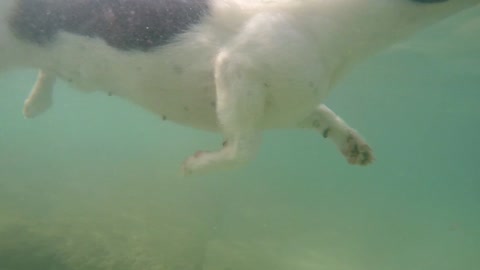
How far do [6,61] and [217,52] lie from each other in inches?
93.6

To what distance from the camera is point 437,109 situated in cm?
3269

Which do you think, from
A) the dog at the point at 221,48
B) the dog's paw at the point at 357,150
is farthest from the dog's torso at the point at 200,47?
the dog's paw at the point at 357,150

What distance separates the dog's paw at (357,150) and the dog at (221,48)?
1.79 feet

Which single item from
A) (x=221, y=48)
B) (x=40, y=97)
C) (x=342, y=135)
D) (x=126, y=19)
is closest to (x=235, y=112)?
(x=221, y=48)

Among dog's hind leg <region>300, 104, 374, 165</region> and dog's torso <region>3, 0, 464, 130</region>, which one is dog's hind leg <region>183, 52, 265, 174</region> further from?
dog's hind leg <region>300, 104, 374, 165</region>

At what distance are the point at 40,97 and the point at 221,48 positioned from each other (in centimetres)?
295

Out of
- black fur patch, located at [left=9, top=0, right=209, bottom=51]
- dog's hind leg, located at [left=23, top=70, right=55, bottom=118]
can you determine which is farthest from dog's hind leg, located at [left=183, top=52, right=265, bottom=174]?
dog's hind leg, located at [left=23, top=70, right=55, bottom=118]

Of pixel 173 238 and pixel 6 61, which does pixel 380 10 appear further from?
pixel 173 238

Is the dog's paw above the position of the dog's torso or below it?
below

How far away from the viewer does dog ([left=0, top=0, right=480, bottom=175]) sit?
10.7 ft

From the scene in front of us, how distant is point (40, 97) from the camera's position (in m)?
5.29

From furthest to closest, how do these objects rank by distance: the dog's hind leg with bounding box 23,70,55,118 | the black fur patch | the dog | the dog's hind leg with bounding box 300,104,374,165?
1. the dog's hind leg with bounding box 23,70,55,118
2. the dog's hind leg with bounding box 300,104,374,165
3. the black fur patch
4. the dog

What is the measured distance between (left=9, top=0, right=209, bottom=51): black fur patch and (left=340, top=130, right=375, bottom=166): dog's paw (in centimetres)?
185

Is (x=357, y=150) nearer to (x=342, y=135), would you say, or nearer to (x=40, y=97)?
(x=342, y=135)
